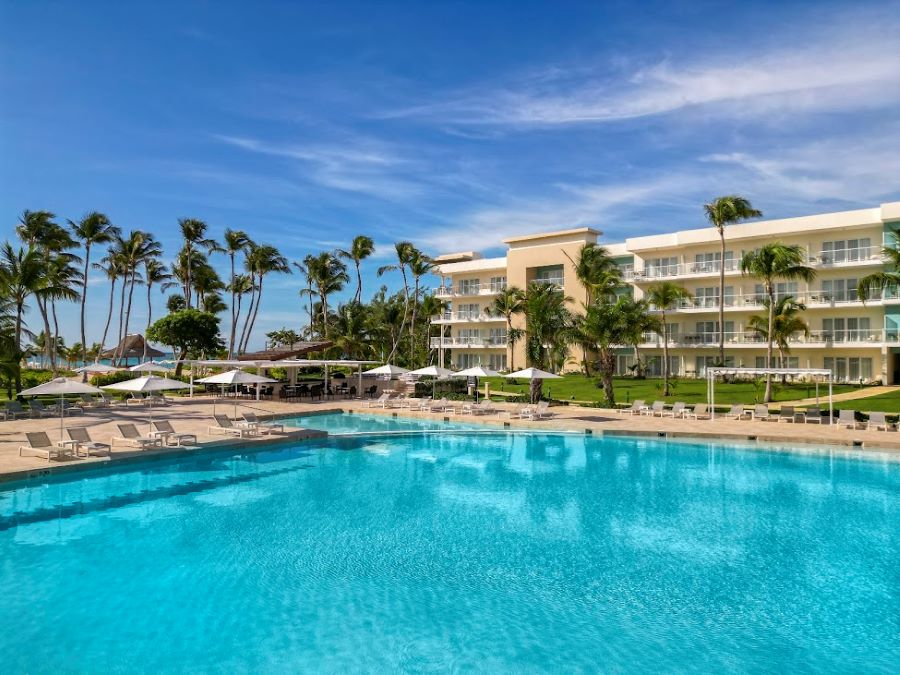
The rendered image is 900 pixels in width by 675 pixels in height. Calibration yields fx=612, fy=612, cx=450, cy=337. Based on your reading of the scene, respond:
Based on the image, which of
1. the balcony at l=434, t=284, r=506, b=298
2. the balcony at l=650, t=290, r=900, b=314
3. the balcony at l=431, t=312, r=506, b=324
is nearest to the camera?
the balcony at l=650, t=290, r=900, b=314

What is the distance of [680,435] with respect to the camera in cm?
2205

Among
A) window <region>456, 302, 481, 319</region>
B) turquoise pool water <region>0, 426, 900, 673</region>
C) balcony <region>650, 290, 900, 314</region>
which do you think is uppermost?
window <region>456, 302, 481, 319</region>

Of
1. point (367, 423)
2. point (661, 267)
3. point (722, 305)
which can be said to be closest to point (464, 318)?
point (661, 267)

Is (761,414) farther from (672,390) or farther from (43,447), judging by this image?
(43,447)

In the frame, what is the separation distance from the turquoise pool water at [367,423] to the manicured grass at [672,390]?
1043cm

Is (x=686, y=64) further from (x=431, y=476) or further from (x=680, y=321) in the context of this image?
(x=680, y=321)

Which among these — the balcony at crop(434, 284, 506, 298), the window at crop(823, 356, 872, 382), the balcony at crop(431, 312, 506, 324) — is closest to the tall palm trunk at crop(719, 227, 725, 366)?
the window at crop(823, 356, 872, 382)

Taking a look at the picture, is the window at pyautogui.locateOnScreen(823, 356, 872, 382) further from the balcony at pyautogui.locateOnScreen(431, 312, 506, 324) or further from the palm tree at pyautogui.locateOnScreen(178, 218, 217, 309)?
the palm tree at pyautogui.locateOnScreen(178, 218, 217, 309)

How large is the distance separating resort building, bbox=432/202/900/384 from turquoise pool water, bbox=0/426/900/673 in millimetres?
24393

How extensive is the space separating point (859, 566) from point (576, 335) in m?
21.1

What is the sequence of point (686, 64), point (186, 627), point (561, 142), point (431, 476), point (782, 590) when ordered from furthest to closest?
point (561, 142)
point (686, 64)
point (431, 476)
point (782, 590)
point (186, 627)

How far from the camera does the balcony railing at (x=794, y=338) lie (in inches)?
1432

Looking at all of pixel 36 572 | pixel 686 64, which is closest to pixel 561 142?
pixel 686 64

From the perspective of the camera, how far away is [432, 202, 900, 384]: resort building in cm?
3725
